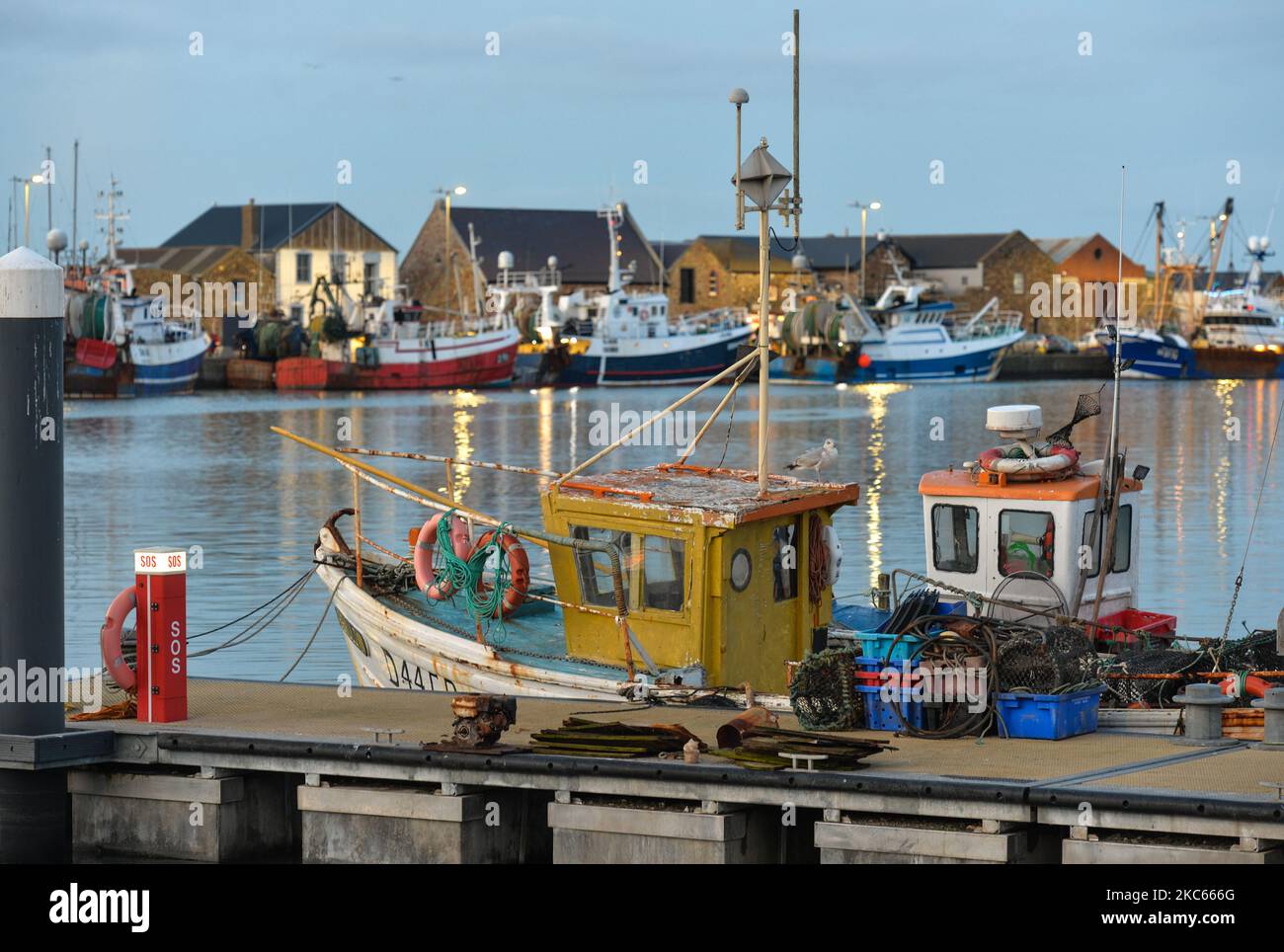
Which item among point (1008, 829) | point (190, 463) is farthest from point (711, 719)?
point (190, 463)

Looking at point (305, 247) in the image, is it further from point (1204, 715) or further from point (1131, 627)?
point (1204, 715)

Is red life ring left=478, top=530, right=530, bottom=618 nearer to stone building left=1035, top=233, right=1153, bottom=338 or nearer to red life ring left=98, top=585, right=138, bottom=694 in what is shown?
red life ring left=98, top=585, right=138, bottom=694

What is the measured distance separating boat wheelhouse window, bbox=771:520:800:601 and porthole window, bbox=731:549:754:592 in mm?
277

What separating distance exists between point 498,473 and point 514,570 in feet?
109

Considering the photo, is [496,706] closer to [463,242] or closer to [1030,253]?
[463,242]

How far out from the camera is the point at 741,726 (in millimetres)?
12023

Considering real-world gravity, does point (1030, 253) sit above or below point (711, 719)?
above

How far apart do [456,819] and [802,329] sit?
87609 mm

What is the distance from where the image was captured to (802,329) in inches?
3871

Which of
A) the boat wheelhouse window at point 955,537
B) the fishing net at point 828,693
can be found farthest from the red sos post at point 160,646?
the boat wheelhouse window at point 955,537

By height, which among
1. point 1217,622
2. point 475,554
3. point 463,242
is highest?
point 463,242

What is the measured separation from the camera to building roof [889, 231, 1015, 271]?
118812mm

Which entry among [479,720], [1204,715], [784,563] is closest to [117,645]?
[479,720]

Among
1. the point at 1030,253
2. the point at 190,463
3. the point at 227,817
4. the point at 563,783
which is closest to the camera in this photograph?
the point at 563,783
